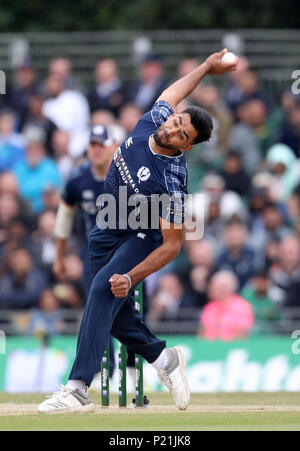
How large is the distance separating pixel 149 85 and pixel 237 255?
3000 millimetres

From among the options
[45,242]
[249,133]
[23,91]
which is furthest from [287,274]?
[23,91]

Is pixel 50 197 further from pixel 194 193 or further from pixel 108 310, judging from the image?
pixel 108 310

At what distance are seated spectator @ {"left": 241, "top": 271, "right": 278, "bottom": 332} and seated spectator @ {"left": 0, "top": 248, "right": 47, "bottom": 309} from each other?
8.70 feet

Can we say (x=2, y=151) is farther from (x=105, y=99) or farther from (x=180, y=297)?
(x=180, y=297)

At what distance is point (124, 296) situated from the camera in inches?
339

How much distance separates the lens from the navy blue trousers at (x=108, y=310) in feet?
28.5

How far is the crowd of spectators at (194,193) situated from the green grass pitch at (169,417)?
4.10 metres

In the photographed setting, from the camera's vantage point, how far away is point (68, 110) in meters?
16.9

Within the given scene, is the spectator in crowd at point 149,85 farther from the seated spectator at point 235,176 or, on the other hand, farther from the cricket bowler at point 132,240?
the cricket bowler at point 132,240

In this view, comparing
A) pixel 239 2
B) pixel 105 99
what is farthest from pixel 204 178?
pixel 239 2

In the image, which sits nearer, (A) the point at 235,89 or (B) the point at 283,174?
(B) the point at 283,174

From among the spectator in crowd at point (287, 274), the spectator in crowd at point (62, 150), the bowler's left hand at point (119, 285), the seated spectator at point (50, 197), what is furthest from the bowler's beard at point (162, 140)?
the spectator in crowd at point (62, 150)

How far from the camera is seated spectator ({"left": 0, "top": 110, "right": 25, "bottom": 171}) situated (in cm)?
1664

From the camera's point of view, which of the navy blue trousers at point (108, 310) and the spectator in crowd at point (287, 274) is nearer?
the navy blue trousers at point (108, 310)
